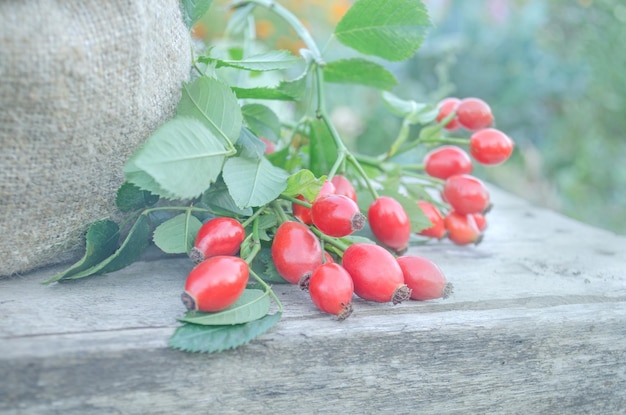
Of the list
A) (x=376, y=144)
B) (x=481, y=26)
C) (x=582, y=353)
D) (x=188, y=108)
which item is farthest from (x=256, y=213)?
(x=481, y=26)

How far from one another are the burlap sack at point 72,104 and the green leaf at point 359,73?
0.93 feet

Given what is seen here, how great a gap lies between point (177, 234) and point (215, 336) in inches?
6.5

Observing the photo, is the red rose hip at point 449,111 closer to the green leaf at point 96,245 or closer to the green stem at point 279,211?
the green stem at point 279,211

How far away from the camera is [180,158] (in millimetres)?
627

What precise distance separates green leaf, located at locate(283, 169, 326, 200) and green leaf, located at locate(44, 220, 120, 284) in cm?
21

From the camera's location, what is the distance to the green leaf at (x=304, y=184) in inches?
28.4

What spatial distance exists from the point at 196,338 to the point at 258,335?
6 cm

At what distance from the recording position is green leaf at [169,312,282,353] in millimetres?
608

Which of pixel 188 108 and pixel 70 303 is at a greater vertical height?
pixel 188 108

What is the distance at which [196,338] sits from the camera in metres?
0.61

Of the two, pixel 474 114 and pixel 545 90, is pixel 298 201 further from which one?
pixel 545 90

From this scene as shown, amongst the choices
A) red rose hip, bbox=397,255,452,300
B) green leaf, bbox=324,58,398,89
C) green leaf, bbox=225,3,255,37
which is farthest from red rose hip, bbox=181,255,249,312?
green leaf, bbox=225,3,255,37

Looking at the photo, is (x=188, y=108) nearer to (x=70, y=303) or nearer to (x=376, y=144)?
(x=70, y=303)

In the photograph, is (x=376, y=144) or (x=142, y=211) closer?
(x=142, y=211)
